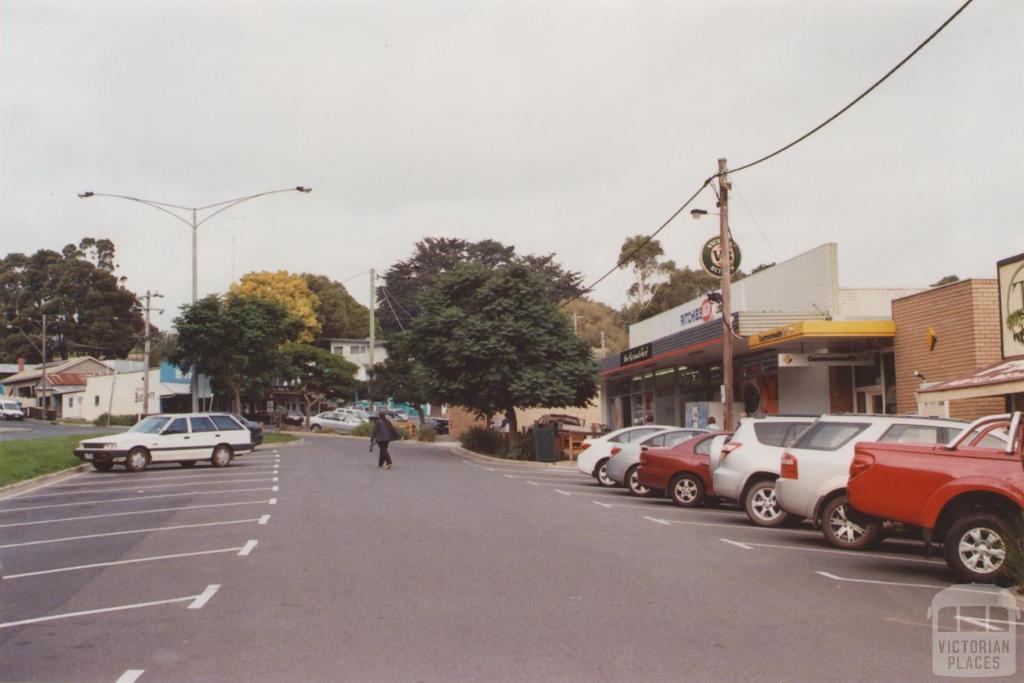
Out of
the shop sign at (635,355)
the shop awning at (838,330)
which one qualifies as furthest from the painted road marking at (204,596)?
the shop sign at (635,355)

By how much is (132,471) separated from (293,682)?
79.6 ft

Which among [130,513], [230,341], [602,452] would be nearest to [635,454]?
[602,452]

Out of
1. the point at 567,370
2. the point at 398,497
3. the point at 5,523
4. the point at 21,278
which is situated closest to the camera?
the point at 5,523

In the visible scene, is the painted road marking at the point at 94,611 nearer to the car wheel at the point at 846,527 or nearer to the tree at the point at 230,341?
the car wheel at the point at 846,527

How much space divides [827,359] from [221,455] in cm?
1722

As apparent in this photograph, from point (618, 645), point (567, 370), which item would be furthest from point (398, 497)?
point (567, 370)

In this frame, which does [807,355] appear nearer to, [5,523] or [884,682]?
[5,523]

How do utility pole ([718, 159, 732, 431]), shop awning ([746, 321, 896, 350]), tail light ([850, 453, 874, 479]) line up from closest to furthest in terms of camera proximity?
tail light ([850, 453, 874, 479])
shop awning ([746, 321, 896, 350])
utility pole ([718, 159, 732, 431])

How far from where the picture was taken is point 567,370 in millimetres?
37469

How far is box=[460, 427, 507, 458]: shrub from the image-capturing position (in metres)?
41.0

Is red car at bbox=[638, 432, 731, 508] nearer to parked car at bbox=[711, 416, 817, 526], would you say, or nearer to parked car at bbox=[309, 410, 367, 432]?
Result: parked car at bbox=[711, 416, 817, 526]

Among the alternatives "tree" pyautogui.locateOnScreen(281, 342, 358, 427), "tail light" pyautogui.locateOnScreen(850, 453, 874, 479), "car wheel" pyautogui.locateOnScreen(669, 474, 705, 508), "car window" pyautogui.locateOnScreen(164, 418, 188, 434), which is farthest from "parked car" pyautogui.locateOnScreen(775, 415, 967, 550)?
"tree" pyautogui.locateOnScreen(281, 342, 358, 427)

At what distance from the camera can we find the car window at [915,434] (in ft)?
42.7

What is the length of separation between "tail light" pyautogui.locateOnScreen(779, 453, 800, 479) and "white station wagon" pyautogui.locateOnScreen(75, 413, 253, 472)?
66.7ft
